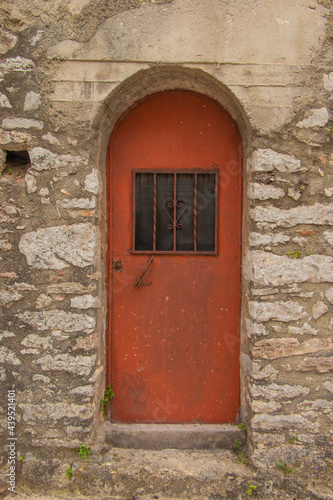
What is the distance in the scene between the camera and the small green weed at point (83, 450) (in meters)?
2.46

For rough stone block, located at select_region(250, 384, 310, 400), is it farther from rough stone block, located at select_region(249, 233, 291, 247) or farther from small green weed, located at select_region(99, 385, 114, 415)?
small green weed, located at select_region(99, 385, 114, 415)

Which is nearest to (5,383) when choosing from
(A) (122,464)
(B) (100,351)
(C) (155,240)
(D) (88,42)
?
(B) (100,351)

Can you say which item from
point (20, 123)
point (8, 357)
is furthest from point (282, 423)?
point (20, 123)

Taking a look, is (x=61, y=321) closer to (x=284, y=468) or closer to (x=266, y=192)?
(x=266, y=192)

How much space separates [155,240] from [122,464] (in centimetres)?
165

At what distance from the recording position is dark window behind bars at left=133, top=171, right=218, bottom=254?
2805 millimetres

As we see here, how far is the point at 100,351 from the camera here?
2.68m

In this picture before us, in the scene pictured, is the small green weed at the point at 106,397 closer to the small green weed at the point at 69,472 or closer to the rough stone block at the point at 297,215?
the small green weed at the point at 69,472

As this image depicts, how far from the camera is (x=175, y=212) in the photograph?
280 centimetres

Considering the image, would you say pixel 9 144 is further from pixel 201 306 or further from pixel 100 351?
pixel 201 306

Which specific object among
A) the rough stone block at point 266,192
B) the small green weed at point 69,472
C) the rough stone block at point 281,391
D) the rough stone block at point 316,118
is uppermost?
the rough stone block at point 316,118

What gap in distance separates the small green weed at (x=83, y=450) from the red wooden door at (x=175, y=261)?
35 cm

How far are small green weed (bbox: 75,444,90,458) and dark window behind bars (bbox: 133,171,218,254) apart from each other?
4.83ft

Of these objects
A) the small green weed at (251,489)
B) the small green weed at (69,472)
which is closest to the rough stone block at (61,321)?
the small green weed at (69,472)
